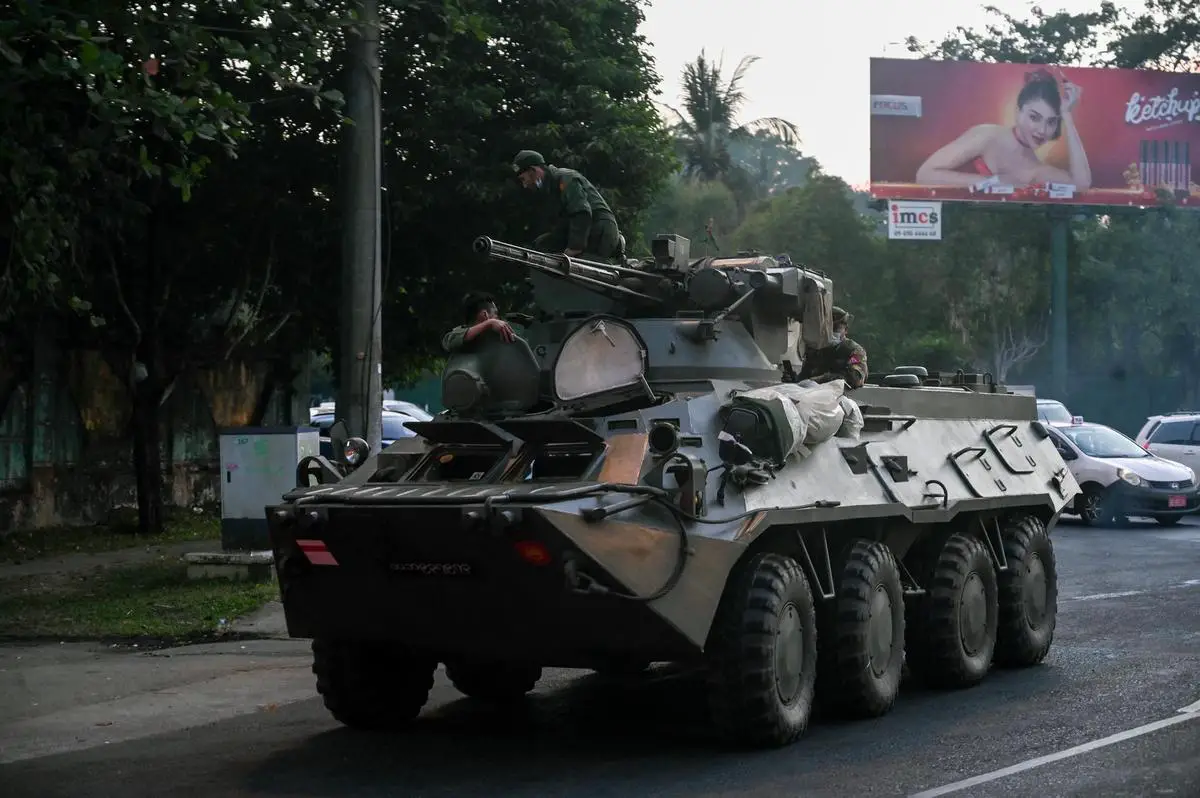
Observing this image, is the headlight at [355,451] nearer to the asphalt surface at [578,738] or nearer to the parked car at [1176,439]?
the asphalt surface at [578,738]

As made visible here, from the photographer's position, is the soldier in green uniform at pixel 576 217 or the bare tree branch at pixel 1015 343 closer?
the soldier in green uniform at pixel 576 217

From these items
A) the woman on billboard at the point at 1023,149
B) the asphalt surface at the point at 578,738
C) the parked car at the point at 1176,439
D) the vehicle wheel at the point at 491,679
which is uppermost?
the woman on billboard at the point at 1023,149

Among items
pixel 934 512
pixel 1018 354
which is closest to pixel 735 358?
pixel 934 512

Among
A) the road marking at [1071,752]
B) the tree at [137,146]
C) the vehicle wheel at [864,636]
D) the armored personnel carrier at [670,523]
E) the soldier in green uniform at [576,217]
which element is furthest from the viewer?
the tree at [137,146]

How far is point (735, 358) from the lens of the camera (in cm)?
955

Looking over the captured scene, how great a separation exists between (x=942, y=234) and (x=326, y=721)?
32465 mm

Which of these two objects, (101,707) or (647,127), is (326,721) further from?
(647,127)

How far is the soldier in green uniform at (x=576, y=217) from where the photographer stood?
999cm

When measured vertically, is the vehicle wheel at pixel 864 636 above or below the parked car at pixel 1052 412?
below

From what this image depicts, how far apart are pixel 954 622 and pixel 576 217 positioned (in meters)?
3.21

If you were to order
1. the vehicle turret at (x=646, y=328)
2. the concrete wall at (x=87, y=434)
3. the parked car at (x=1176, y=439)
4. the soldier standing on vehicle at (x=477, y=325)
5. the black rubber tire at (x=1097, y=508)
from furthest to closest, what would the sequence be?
the parked car at (x=1176, y=439) → the black rubber tire at (x=1097, y=508) → the concrete wall at (x=87, y=434) → the soldier standing on vehicle at (x=477, y=325) → the vehicle turret at (x=646, y=328)

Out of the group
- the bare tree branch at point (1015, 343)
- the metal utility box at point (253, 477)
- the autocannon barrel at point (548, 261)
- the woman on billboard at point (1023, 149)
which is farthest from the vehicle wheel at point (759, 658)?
the bare tree branch at point (1015, 343)

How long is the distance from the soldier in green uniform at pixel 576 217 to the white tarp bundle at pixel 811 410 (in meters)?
1.41

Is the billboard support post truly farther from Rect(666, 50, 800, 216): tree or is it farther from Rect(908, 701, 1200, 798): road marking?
Rect(908, 701, 1200, 798): road marking
